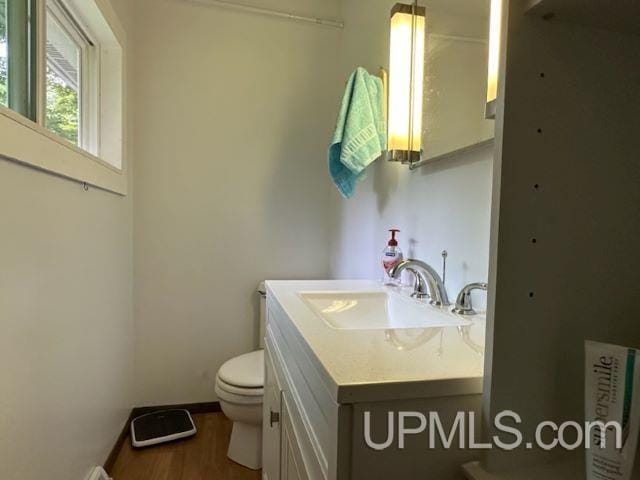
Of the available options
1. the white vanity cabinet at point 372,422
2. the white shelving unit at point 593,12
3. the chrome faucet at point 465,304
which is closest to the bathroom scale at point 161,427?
the white vanity cabinet at point 372,422

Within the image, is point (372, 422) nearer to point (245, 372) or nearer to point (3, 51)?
point (3, 51)

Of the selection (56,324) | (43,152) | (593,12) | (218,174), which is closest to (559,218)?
(593,12)

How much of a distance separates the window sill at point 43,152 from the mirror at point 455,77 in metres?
1.08

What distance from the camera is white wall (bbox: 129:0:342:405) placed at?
205 cm

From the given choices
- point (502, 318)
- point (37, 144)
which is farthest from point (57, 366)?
point (502, 318)

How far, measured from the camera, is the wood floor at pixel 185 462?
1.66 metres

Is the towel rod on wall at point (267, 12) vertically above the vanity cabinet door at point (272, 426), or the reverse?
the towel rod on wall at point (267, 12)

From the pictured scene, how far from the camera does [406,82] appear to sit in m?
1.31

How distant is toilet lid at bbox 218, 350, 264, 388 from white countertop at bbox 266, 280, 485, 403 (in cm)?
95

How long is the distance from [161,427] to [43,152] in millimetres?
1540

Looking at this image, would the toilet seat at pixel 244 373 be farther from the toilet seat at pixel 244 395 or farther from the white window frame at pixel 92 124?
the white window frame at pixel 92 124

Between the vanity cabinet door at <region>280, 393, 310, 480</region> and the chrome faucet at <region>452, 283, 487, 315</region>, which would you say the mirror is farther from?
the vanity cabinet door at <region>280, 393, 310, 480</region>

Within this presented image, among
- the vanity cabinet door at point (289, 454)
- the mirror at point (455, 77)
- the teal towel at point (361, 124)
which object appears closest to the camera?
the vanity cabinet door at point (289, 454)

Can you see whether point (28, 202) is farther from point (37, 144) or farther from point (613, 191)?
point (613, 191)
